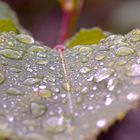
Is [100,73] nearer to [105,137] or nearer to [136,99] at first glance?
[136,99]

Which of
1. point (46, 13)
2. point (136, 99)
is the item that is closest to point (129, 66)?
point (136, 99)

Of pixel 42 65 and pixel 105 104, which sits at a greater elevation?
pixel 42 65

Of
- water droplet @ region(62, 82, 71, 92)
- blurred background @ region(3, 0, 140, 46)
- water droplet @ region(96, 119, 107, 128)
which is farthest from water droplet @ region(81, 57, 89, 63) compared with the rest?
blurred background @ region(3, 0, 140, 46)

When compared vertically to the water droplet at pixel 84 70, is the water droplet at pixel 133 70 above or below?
Result: below

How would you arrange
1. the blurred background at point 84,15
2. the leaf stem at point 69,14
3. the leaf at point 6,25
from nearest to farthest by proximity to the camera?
the leaf at point 6,25 < the leaf stem at point 69,14 < the blurred background at point 84,15

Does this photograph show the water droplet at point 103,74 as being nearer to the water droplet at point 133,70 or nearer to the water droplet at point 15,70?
the water droplet at point 133,70

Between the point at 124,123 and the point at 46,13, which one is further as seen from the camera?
the point at 46,13

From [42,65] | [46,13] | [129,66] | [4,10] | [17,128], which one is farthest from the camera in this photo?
[46,13]

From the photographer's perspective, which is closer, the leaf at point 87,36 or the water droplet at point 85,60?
the water droplet at point 85,60

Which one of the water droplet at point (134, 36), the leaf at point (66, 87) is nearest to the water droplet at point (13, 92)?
the leaf at point (66, 87)
